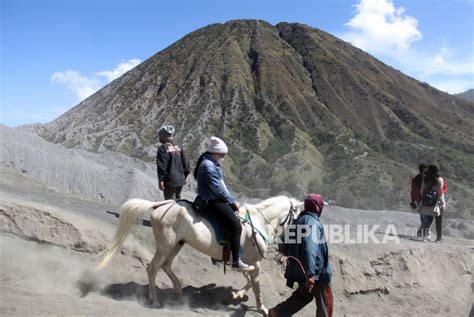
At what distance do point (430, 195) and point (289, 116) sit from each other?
5003cm

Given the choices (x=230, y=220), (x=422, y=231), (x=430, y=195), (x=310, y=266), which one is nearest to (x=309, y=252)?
(x=310, y=266)

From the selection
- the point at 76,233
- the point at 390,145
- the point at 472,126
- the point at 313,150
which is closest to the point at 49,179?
the point at 76,233

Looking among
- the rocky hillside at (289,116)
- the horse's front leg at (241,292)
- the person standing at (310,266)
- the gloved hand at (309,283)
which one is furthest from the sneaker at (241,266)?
the rocky hillside at (289,116)

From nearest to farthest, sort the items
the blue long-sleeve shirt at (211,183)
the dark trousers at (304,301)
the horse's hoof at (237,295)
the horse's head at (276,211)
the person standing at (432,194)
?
the dark trousers at (304,301)
the blue long-sleeve shirt at (211,183)
the horse's head at (276,211)
the horse's hoof at (237,295)
the person standing at (432,194)

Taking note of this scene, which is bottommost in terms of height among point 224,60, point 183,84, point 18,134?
point 18,134

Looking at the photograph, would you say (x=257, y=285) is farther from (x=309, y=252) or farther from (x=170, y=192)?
(x=170, y=192)

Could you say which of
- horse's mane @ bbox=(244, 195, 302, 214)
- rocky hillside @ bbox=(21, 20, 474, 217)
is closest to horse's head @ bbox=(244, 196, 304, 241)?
horse's mane @ bbox=(244, 195, 302, 214)

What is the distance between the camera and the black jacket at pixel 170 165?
26.2 feet

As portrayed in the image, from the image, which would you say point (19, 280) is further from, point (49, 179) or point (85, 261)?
point (49, 179)

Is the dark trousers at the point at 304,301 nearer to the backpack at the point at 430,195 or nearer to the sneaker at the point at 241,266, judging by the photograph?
the sneaker at the point at 241,266

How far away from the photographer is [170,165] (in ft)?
26.5

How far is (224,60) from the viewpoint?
236 ft

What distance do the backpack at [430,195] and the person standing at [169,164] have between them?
23.6 feet

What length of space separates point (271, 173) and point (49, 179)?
96.7ft
